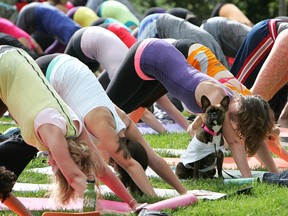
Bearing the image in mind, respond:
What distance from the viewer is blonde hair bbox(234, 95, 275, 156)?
6.76 meters

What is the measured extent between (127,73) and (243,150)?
1339 millimetres

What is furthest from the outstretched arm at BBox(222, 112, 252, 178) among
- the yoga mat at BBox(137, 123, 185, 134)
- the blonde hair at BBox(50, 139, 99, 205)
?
the yoga mat at BBox(137, 123, 185, 134)

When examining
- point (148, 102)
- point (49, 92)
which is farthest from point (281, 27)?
point (49, 92)

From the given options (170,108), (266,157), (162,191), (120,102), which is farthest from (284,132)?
(162,191)

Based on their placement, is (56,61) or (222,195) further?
(56,61)

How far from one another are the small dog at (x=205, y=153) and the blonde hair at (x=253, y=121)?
7.2 inches

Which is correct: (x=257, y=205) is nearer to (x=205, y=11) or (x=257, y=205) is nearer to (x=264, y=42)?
(x=264, y=42)

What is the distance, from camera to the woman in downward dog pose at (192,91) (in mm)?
6797

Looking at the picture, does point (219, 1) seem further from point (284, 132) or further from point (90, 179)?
point (90, 179)

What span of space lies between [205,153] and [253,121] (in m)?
0.65

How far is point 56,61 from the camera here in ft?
22.3

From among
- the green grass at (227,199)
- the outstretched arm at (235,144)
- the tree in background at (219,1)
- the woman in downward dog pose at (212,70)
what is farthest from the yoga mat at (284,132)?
the tree in background at (219,1)

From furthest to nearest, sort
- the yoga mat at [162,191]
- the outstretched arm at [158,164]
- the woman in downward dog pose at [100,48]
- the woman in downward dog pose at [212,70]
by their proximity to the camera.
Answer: the woman in downward dog pose at [100,48] → the woman in downward dog pose at [212,70] → the outstretched arm at [158,164] → the yoga mat at [162,191]

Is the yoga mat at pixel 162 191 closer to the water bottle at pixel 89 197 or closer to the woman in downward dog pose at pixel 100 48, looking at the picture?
the water bottle at pixel 89 197
